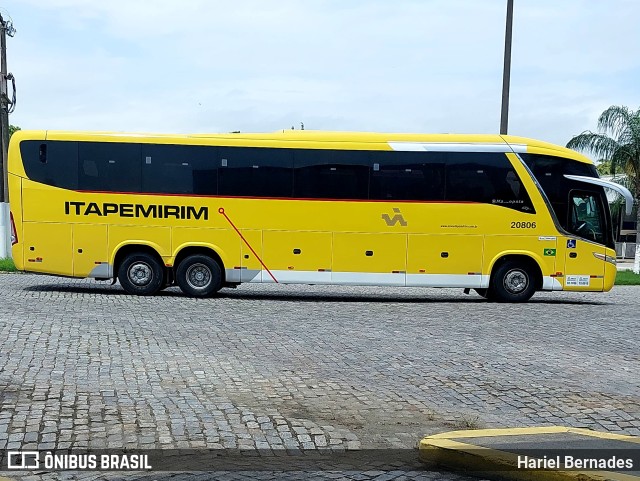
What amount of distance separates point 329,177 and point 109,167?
4.77 meters

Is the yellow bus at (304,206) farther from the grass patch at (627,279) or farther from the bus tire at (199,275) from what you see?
the grass patch at (627,279)

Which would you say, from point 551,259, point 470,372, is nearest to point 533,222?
point 551,259

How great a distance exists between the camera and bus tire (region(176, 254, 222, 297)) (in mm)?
15961

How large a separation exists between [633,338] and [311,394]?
252 inches

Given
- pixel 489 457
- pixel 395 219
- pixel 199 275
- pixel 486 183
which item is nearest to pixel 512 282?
pixel 486 183

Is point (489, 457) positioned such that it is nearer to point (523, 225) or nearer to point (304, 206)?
point (304, 206)

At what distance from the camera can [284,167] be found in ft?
51.8

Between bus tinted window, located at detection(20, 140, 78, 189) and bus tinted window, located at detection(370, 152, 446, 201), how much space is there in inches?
256

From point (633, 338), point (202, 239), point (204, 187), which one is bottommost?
point (633, 338)

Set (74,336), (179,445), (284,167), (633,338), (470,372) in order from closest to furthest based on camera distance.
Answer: (179,445) < (470,372) < (74,336) < (633,338) < (284,167)

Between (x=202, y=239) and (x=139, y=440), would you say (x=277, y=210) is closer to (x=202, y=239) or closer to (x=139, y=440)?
(x=202, y=239)

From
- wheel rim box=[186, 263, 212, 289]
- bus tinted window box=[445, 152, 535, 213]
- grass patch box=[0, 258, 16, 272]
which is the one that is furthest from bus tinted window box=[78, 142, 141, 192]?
grass patch box=[0, 258, 16, 272]

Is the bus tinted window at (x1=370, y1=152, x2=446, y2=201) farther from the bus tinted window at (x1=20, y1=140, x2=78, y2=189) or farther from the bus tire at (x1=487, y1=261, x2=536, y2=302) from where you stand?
the bus tinted window at (x1=20, y1=140, x2=78, y2=189)

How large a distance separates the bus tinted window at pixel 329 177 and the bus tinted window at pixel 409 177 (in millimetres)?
261
